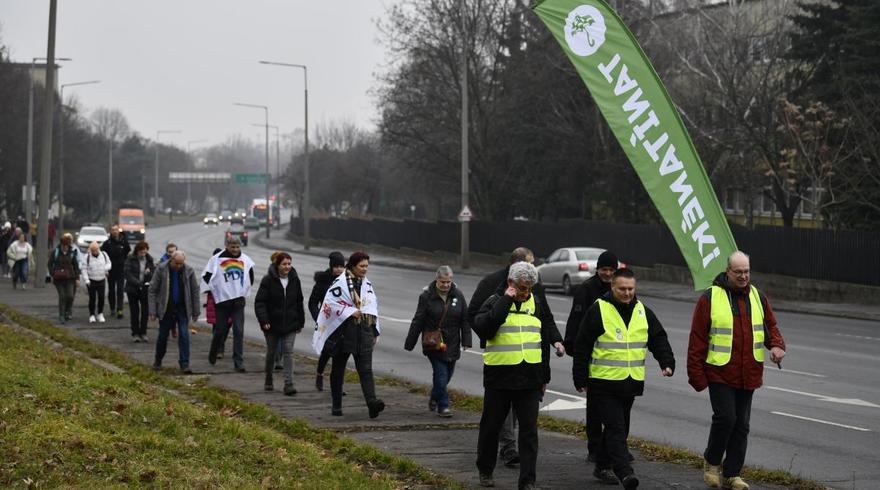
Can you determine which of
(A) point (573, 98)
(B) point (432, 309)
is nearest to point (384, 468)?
(B) point (432, 309)

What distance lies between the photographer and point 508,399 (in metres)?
9.41

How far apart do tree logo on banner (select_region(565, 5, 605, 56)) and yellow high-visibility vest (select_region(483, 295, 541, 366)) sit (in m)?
2.22

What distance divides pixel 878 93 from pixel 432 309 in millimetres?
28227

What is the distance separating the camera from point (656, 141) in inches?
395

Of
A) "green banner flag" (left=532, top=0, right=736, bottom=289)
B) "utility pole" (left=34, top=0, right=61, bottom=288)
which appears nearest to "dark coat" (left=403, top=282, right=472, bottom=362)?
"green banner flag" (left=532, top=0, right=736, bottom=289)

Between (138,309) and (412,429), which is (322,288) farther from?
(138,309)

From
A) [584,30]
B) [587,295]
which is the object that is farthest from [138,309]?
[584,30]

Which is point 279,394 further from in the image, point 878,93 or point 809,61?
point 809,61

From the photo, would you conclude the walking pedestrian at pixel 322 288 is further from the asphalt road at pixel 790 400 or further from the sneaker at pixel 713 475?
the sneaker at pixel 713 475

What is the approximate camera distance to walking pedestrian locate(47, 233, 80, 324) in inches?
935

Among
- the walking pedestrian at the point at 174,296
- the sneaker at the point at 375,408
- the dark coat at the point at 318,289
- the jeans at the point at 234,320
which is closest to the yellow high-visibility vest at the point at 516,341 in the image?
the sneaker at the point at 375,408

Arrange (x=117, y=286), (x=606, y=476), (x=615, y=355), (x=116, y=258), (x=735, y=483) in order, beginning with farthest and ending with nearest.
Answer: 1. (x=117, y=286)
2. (x=116, y=258)
3. (x=606, y=476)
4. (x=615, y=355)
5. (x=735, y=483)

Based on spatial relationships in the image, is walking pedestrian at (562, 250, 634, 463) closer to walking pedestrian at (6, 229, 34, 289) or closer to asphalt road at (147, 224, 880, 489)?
asphalt road at (147, 224, 880, 489)

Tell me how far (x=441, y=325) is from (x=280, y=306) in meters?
3.09
